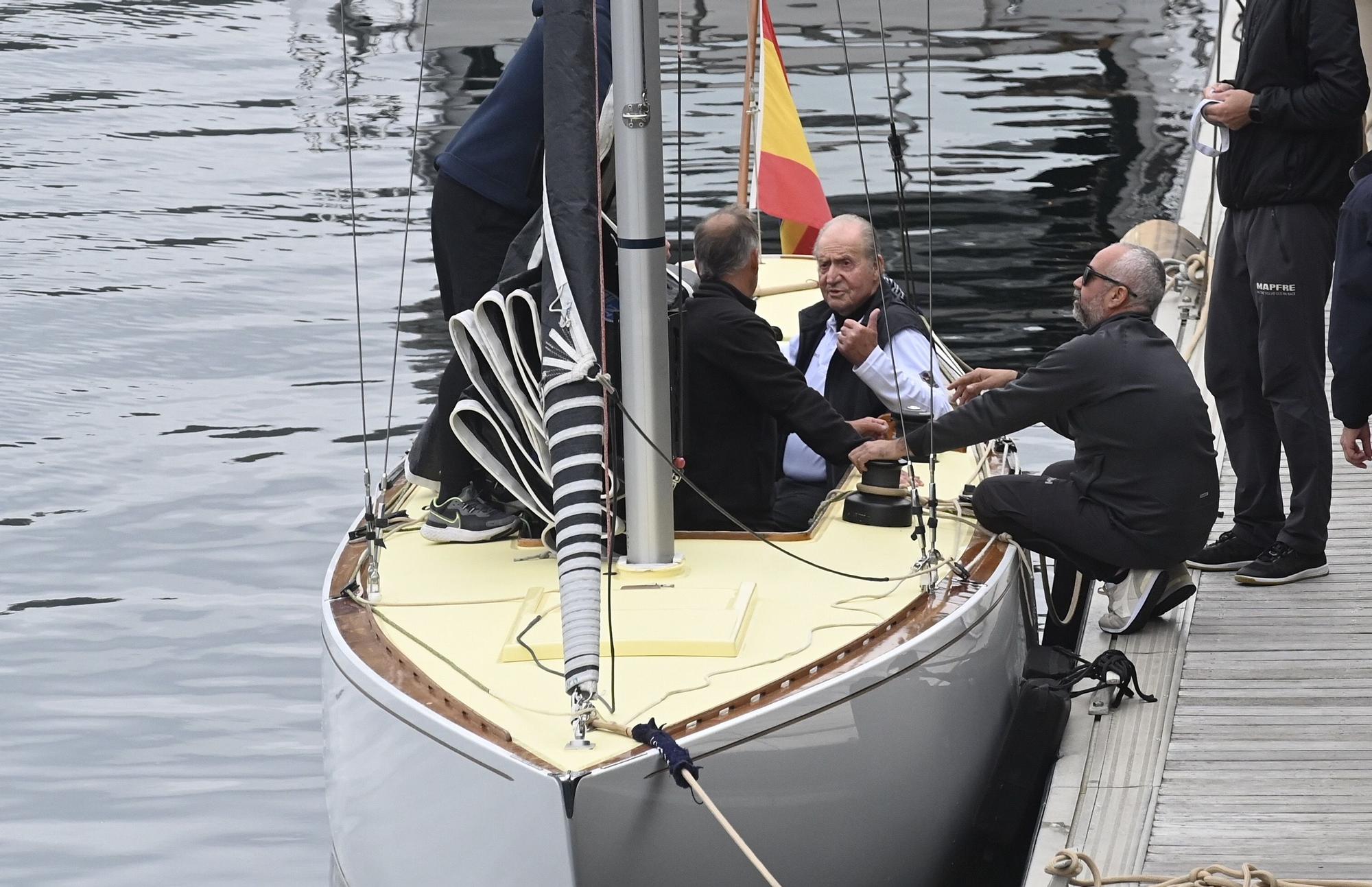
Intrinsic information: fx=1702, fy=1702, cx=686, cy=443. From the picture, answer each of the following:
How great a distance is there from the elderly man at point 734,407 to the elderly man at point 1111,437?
227 mm

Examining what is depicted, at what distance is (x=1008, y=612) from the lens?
173 inches

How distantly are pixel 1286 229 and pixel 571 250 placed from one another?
7.55 ft

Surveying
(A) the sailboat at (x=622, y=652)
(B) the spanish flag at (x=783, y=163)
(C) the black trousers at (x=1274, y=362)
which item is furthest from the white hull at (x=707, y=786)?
Result: (B) the spanish flag at (x=783, y=163)

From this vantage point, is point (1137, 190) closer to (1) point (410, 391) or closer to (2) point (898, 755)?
(1) point (410, 391)

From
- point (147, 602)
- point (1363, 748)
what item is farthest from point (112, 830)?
point (1363, 748)

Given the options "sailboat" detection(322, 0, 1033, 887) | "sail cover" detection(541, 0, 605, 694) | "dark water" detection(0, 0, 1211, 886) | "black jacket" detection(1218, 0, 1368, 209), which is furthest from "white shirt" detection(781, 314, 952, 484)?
"dark water" detection(0, 0, 1211, 886)

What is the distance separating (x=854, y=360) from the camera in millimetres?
4926

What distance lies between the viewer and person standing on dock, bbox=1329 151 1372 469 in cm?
407

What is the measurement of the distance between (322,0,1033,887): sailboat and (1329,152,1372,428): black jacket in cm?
95

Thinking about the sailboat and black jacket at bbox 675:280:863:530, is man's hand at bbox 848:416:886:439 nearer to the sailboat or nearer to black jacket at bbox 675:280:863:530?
black jacket at bbox 675:280:863:530

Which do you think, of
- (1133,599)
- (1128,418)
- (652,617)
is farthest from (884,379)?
(652,617)

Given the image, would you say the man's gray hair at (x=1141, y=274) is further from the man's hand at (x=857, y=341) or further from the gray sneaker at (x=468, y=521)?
the gray sneaker at (x=468, y=521)

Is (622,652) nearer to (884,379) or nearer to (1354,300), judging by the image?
(884,379)

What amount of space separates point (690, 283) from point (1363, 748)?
7.31 feet
